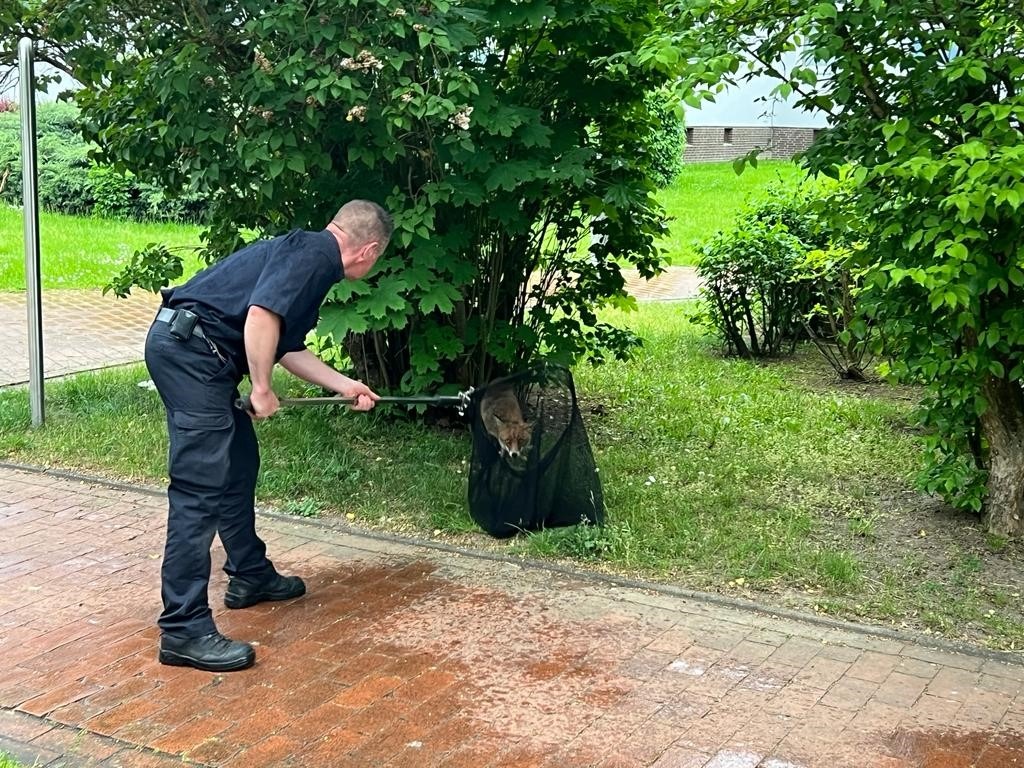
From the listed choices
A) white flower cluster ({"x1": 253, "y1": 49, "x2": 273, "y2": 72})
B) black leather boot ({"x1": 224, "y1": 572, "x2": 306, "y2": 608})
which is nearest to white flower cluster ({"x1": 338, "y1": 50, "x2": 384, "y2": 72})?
white flower cluster ({"x1": 253, "y1": 49, "x2": 273, "y2": 72})

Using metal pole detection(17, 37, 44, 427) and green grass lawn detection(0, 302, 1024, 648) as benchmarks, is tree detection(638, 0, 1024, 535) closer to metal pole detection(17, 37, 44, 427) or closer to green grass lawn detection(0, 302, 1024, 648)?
green grass lawn detection(0, 302, 1024, 648)

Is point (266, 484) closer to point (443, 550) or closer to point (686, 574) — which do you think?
point (443, 550)

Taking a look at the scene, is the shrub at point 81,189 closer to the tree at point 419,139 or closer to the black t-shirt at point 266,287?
the tree at point 419,139

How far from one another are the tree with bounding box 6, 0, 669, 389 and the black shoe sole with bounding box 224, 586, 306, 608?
1351mm

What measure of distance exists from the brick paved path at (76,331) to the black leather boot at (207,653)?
233 inches

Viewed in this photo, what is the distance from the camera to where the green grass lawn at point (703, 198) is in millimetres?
18312

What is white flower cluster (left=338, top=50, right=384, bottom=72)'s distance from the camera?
4.83 metres

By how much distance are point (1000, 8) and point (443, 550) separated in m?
3.42

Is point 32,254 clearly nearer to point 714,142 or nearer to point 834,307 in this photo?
point 834,307

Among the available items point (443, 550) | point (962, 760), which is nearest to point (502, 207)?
point (443, 550)

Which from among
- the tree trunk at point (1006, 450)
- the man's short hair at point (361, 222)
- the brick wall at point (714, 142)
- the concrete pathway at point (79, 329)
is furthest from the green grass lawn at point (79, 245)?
the brick wall at point (714, 142)

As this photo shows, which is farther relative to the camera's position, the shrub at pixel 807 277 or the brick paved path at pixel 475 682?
the shrub at pixel 807 277

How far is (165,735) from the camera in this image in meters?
3.55

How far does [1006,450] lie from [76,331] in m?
9.59
